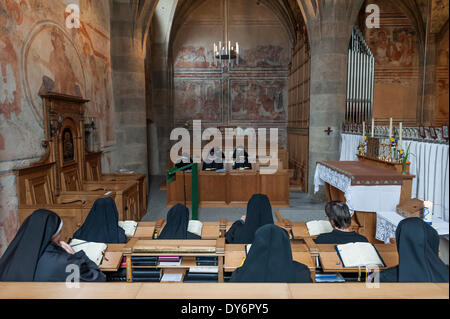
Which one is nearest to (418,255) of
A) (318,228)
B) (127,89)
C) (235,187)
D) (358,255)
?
(358,255)

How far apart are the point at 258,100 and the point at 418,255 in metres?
14.7

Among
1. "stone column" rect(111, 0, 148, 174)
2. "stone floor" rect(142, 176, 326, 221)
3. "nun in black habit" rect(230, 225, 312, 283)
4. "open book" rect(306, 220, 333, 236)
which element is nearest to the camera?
"nun in black habit" rect(230, 225, 312, 283)

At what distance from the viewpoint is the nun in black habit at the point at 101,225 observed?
13.8 ft

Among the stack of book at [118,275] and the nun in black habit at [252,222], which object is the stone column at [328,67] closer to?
the nun in black habit at [252,222]

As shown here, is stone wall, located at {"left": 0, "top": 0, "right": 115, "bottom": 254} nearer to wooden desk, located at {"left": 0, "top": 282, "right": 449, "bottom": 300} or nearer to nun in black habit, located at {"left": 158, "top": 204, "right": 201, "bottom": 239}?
nun in black habit, located at {"left": 158, "top": 204, "right": 201, "bottom": 239}

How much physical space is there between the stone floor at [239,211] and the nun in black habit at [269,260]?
5.74 metres

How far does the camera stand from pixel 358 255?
124 inches

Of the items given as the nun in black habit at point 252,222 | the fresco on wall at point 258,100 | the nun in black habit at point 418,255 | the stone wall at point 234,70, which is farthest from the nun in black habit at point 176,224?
the fresco on wall at point 258,100

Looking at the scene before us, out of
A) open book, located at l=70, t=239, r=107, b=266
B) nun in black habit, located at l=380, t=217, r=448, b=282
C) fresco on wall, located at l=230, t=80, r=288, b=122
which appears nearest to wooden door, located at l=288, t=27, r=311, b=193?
fresco on wall, located at l=230, t=80, r=288, b=122

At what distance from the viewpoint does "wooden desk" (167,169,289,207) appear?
949 centimetres

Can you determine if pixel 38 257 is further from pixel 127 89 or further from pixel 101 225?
pixel 127 89

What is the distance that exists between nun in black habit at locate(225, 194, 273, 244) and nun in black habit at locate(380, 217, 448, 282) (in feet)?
6.39

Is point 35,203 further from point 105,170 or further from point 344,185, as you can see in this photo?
point 344,185
